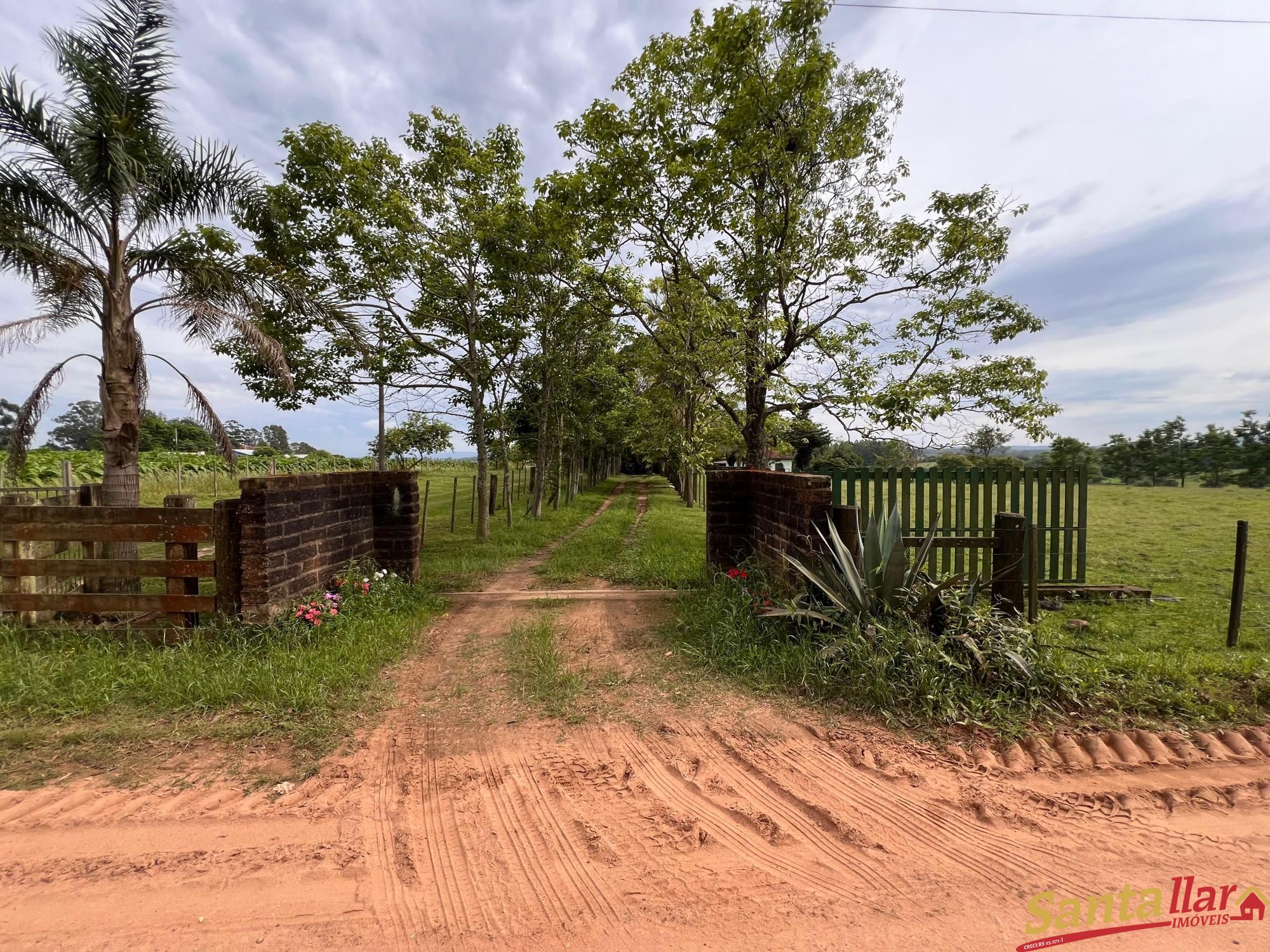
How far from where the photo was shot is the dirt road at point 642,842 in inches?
71.4

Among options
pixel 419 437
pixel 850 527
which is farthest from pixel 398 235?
pixel 850 527

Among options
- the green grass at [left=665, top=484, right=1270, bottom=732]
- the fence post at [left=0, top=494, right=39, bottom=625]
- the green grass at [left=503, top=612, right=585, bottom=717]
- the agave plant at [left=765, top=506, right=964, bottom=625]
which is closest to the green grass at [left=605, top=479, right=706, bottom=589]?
the green grass at [left=665, top=484, right=1270, bottom=732]

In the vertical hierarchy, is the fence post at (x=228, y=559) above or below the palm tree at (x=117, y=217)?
below

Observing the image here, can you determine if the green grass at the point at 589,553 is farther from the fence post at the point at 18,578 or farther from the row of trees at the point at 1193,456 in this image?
the row of trees at the point at 1193,456

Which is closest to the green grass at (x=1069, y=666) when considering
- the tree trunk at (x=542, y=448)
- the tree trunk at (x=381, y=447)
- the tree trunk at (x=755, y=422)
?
the tree trunk at (x=755, y=422)

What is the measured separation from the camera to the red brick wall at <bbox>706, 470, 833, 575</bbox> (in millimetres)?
4645

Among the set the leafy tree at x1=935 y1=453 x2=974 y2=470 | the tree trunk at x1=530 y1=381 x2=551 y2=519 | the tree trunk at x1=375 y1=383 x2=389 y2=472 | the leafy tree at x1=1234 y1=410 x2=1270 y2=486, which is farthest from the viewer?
the leafy tree at x1=1234 y1=410 x2=1270 y2=486

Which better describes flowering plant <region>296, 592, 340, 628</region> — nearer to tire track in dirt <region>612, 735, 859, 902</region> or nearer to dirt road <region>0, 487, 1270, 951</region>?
dirt road <region>0, 487, 1270, 951</region>

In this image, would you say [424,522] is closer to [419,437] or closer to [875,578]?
[419,437]

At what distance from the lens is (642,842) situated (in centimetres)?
224

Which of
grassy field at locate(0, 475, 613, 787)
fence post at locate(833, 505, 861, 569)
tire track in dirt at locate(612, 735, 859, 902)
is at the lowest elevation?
tire track in dirt at locate(612, 735, 859, 902)

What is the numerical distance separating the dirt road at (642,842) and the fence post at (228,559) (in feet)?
6.39

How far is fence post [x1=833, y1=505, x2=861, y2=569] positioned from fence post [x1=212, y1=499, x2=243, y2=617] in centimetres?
495

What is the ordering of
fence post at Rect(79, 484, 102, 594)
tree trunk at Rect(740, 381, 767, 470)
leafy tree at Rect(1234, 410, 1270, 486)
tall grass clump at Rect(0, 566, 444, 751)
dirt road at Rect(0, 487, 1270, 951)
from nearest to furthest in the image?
dirt road at Rect(0, 487, 1270, 951) < tall grass clump at Rect(0, 566, 444, 751) < fence post at Rect(79, 484, 102, 594) < tree trunk at Rect(740, 381, 767, 470) < leafy tree at Rect(1234, 410, 1270, 486)
